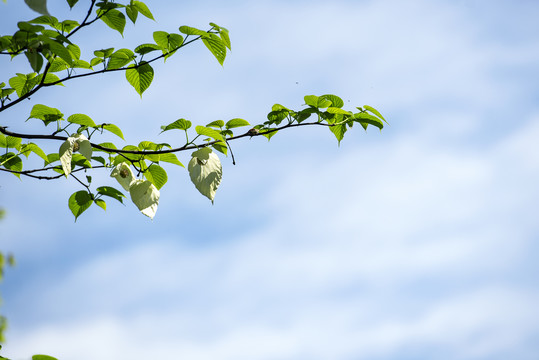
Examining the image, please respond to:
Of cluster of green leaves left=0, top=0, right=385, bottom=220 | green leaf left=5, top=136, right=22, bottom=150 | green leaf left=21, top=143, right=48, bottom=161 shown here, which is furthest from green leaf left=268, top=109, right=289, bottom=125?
green leaf left=5, top=136, right=22, bottom=150

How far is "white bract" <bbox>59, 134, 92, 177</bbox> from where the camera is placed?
143cm

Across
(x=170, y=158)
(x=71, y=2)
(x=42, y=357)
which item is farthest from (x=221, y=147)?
(x=42, y=357)

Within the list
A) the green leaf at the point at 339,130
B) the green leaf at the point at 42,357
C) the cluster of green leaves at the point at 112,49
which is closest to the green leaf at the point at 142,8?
the cluster of green leaves at the point at 112,49

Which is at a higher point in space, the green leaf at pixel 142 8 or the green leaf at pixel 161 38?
the green leaf at pixel 142 8

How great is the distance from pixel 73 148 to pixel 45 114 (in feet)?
0.84

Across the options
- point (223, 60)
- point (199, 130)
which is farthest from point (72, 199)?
point (223, 60)

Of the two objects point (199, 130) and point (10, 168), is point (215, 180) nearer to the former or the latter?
point (199, 130)

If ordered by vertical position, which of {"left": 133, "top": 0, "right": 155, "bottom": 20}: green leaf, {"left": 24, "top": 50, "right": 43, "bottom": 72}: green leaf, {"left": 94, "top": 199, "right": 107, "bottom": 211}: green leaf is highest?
{"left": 133, "top": 0, "right": 155, "bottom": 20}: green leaf

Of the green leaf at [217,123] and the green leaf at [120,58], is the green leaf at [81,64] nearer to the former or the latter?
the green leaf at [120,58]

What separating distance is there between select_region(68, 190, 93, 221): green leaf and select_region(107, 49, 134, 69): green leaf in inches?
18.9

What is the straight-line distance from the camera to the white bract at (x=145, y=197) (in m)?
1.58

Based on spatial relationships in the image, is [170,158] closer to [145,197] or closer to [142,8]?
[145,197]

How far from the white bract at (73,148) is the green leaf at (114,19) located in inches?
13.6

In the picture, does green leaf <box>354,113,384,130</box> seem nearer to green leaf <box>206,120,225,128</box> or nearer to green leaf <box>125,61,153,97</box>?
green leaf <box>206,120,225,128</box>
